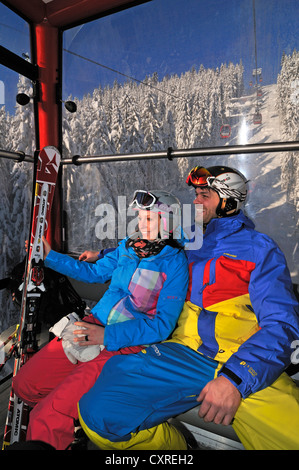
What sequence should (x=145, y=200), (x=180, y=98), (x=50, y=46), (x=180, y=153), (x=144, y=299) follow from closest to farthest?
(x=144, y=299)
(x=145, y=200)
(x=180, y=153)
(x=180, y=98)
(x=50, y=46)

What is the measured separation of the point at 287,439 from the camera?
3.40 feet

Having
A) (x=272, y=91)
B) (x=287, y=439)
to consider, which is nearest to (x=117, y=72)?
(x=272, y=91)

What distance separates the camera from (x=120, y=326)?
1.43 meters

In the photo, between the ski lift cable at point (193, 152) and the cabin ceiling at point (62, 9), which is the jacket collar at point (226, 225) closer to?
the ski lift cable at point (193, 152)

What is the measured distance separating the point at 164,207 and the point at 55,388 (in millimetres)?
1088

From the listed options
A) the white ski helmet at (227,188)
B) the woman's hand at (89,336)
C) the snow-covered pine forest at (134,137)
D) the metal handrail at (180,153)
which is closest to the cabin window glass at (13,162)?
the snow-covered pine forest at (134,137)

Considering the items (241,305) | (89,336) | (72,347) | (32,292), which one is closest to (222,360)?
(241,305)

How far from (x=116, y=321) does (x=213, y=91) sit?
1841 millimetres

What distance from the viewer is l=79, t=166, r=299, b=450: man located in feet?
3.56

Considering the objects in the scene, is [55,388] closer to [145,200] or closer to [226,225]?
[145,200]

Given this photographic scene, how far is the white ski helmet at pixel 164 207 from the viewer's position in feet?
5.41

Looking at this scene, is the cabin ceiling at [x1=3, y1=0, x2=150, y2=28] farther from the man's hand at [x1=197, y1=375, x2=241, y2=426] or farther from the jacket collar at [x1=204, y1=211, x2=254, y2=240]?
the man's hand at [x1=197, y1=375, x2=241, y2=426]

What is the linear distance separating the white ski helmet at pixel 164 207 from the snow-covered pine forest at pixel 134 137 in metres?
0.74

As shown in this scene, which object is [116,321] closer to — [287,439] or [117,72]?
[287,439]
